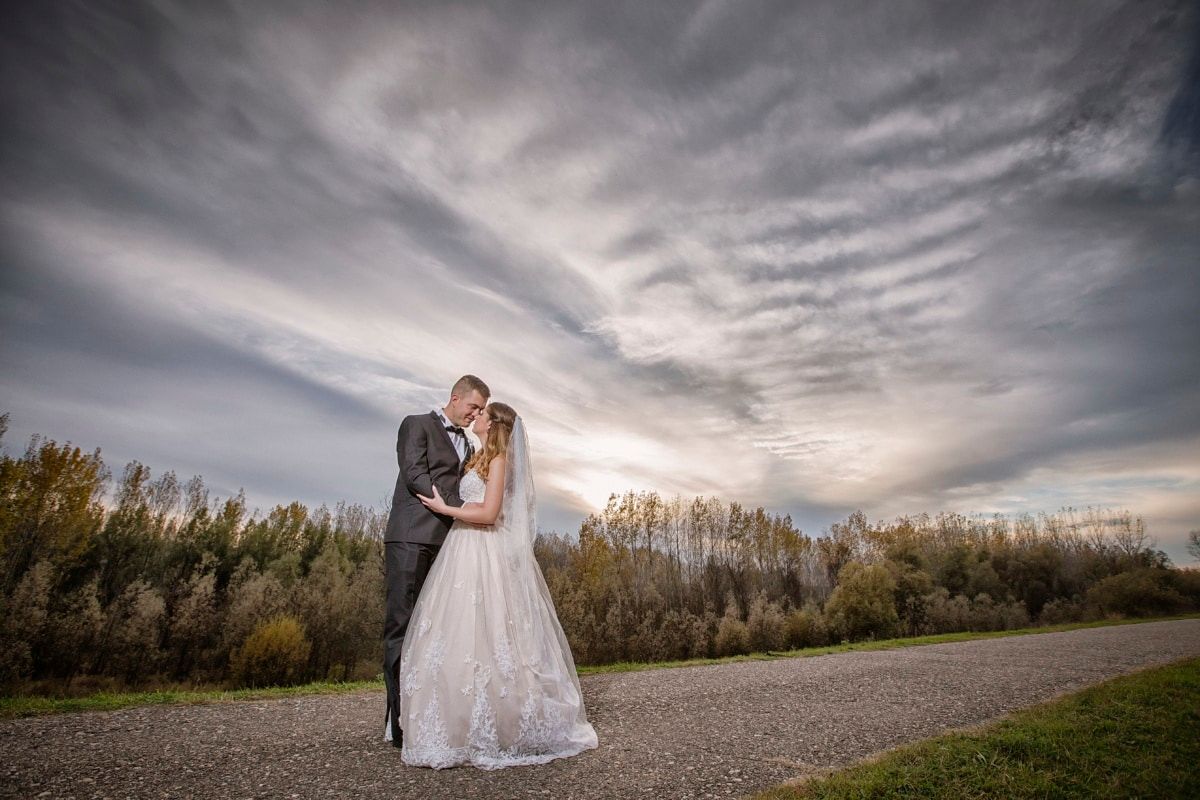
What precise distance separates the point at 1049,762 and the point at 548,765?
435 centimetres

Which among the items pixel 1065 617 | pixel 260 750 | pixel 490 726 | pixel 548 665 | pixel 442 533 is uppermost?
pixel 442 533

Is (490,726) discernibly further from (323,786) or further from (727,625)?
(727,625)

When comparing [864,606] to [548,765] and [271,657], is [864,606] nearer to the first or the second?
[271,657]

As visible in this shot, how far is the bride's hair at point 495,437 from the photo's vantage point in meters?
5.59

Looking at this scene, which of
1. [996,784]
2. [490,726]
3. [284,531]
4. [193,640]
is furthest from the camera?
[284,531]

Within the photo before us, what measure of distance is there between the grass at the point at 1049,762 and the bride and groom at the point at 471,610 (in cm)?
216

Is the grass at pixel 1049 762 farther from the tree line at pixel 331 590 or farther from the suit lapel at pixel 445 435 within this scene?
the tree line at pixel 331 590

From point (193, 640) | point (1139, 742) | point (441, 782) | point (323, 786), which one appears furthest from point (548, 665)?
point (193, 640)

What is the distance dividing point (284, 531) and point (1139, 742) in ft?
134

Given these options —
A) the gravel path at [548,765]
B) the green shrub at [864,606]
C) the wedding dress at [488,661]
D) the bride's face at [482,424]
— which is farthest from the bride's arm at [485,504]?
the green shrub at [864,606]

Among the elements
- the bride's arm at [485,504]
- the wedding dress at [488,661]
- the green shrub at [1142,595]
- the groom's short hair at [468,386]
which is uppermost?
the groom's short hair at [468,386]

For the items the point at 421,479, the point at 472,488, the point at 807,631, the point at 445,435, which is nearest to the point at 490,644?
the point at 472,488

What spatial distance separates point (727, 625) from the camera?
2841 cm

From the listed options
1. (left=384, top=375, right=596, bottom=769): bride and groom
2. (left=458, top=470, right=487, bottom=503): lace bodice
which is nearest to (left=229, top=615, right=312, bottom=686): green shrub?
(left=384, top=375, right=596, bottom=769): bride and groom
